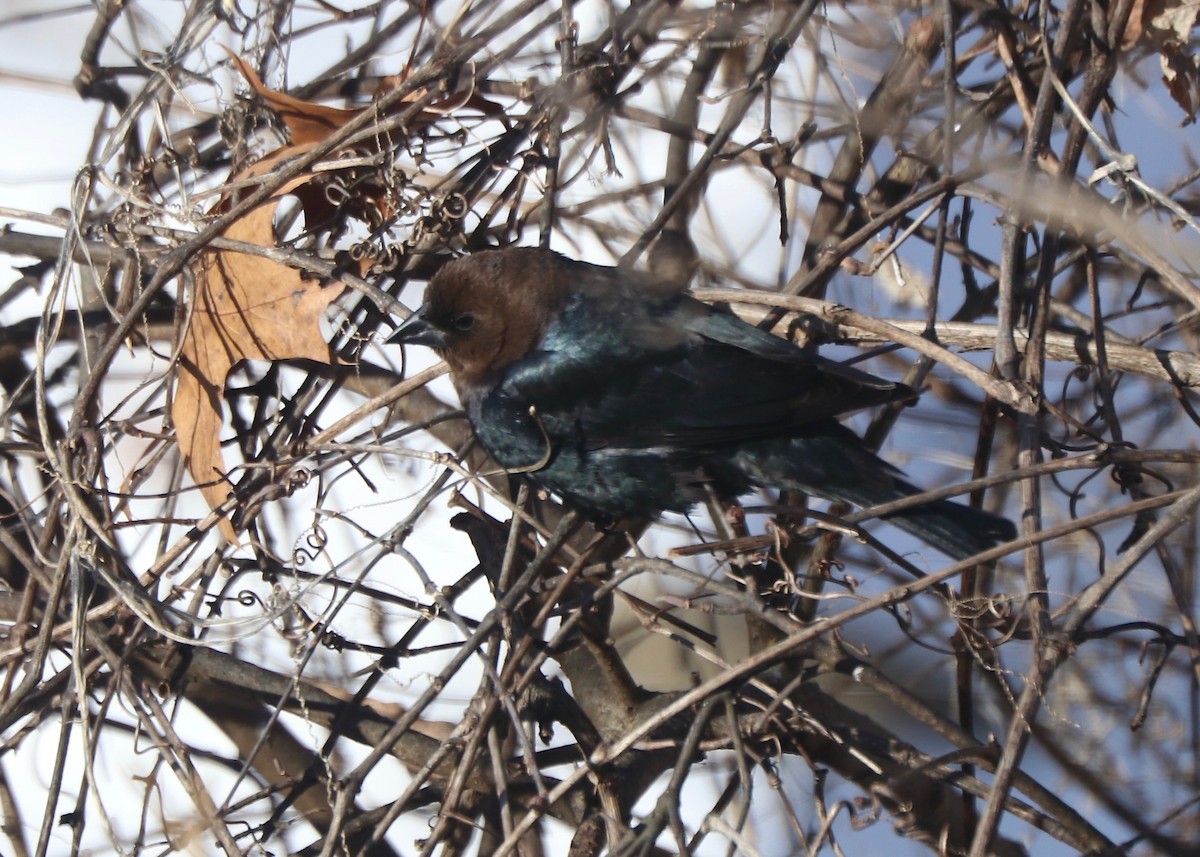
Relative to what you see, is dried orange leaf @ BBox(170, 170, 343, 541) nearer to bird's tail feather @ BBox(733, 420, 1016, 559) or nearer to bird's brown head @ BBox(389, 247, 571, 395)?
bird's brown head @ BBox(389, 247, 571, 395)

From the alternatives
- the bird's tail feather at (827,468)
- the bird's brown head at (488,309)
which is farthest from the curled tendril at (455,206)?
the bird's tail feather at (827,468)

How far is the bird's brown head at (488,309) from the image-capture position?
2992 mm

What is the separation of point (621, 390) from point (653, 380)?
87 millimetres

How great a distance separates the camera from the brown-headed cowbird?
2.97 m

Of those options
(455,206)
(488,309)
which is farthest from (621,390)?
(455,206)

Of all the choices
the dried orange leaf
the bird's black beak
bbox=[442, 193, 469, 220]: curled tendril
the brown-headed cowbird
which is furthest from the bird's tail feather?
the dried orange leaf

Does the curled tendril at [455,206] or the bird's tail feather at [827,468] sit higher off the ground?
the curled tendril at [455,206]

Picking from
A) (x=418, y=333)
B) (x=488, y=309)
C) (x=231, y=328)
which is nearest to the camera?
(x=231, y=328)

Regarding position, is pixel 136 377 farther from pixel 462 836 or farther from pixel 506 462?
pixel 462 836

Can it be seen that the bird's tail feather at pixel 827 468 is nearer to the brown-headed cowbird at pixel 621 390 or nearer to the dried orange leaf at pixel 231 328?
the brown-headed cowbird at pixel 621 390

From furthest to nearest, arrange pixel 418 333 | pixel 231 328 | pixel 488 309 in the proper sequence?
pixel 488 309 < pixel 418 333 < pixel 231 328

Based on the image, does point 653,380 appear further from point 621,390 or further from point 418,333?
point 418,333

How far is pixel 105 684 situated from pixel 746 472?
5.33 ft

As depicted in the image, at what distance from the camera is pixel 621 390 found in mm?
3078
